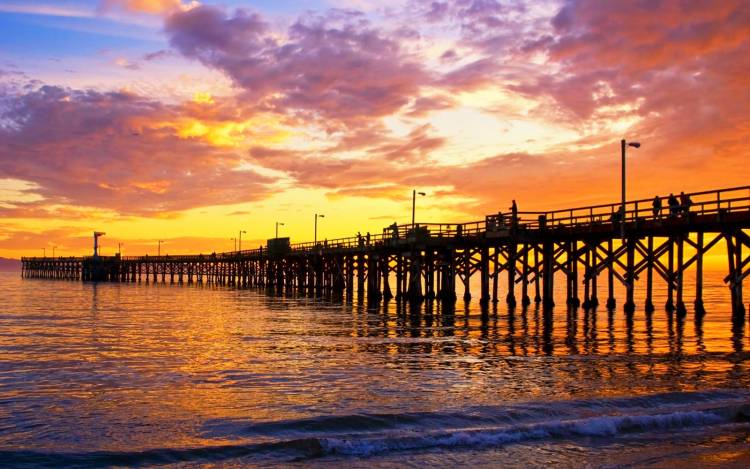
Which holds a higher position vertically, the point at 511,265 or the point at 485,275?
the point at 511,265

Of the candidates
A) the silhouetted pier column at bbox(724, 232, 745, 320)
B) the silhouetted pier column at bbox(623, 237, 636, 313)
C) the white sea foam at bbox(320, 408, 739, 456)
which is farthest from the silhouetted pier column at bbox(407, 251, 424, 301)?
the white sea foam at bbox(320, 408, 739, 456)

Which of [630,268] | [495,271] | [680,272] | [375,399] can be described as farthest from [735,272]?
[375,399]

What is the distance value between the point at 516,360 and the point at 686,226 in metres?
14.5

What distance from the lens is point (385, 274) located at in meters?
55.0

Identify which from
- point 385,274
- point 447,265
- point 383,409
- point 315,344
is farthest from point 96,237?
point 383,409

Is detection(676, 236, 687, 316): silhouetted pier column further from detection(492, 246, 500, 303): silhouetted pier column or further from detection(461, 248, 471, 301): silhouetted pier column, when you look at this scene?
detection(461, 248, 471, 301): silhouetted pier column

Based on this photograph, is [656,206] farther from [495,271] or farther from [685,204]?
[495,271]

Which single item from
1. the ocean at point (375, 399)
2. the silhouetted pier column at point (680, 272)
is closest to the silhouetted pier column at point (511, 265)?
the silhouetted pier column at point (680, 272)

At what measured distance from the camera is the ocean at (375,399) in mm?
9719

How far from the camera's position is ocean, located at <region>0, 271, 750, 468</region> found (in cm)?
972

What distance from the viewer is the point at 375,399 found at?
1311 cm

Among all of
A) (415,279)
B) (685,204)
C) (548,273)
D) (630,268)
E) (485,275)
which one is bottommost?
(415,279)

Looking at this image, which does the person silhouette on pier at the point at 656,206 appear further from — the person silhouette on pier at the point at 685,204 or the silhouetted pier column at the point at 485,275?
the silhouetted pier column at the point at 485,275

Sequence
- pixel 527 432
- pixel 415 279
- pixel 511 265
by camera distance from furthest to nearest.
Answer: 1. pixel 415 279
2. pixel 511 265
3. pixel 527 432
